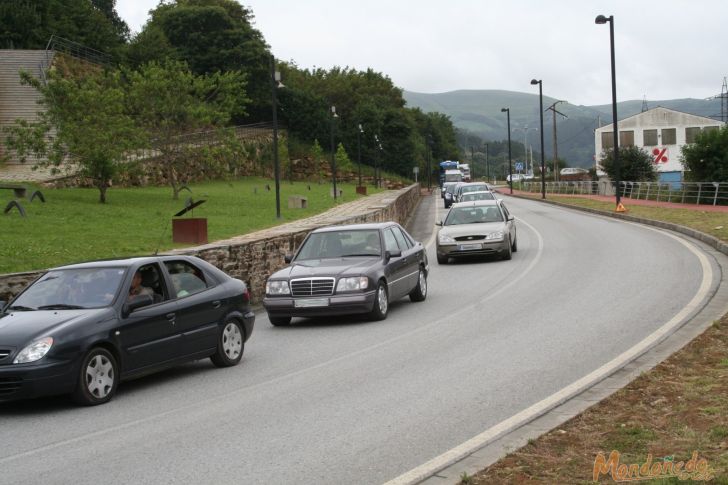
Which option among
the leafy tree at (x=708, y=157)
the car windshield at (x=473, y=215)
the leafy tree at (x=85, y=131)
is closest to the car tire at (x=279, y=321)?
the car windshield at (x=473, y=215)

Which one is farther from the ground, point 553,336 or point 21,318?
point 21,318

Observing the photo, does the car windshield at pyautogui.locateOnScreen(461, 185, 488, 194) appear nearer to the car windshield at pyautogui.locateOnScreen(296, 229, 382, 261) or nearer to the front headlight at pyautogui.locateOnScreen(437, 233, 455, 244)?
the front headlight at pyautogui.locateOnScreen(437, 233, 455, 244)

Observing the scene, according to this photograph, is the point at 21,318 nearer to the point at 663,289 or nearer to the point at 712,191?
the point at 663,289

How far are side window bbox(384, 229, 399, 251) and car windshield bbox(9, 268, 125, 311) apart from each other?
624 cm

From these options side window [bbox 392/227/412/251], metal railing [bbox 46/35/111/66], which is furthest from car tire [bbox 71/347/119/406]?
metal railing [bbox 46/35/111/66]

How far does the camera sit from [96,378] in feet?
29.3

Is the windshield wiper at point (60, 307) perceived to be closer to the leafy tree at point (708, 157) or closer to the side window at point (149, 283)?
the side window at point (149, 283)

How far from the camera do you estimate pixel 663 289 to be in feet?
52.4

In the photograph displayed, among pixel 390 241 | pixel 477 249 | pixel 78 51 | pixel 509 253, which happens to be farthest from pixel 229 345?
pixel 78 51

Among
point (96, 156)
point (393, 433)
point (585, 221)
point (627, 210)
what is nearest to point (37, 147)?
point (96, 156)

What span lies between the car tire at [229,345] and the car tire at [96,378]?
5.65 feet

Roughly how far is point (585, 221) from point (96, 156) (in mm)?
19947

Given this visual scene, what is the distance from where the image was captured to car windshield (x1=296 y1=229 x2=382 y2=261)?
15.3 meters

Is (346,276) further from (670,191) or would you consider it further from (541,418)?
(670,191)
